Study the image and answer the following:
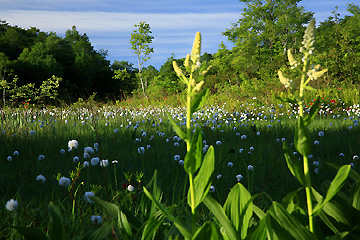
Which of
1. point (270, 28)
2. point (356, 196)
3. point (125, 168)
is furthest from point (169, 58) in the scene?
point (356, 196)

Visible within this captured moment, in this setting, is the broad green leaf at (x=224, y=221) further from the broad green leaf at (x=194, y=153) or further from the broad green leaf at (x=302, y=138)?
the broad green leaf at (x=302, y=138)

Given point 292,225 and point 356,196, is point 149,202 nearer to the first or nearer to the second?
point 292,225

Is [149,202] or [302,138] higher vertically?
[302,138]

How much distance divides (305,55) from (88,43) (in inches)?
1215

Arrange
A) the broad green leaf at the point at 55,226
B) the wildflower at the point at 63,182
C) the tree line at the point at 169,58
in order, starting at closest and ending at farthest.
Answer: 1. the broad green leaf at the point at 55,226
2. the wildflower at the point at 63,182
3. the tree line at the point at 169,58

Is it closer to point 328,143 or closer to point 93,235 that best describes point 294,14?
point 328,143

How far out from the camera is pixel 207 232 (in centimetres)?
127

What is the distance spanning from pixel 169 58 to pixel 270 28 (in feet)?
42.5

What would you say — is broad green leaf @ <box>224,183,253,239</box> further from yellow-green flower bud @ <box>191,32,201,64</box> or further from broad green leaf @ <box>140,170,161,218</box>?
yellow-green flower bud @ <box>191,32,201,64</box>

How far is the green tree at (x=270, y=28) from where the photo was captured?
25234 mm

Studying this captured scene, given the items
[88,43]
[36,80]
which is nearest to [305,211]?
[36,80]

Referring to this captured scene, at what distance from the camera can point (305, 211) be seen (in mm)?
1511

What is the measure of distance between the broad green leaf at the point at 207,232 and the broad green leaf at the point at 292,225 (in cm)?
26

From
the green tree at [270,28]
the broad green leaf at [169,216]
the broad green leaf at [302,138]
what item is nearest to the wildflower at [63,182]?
the broad green leaf at [169,216]
